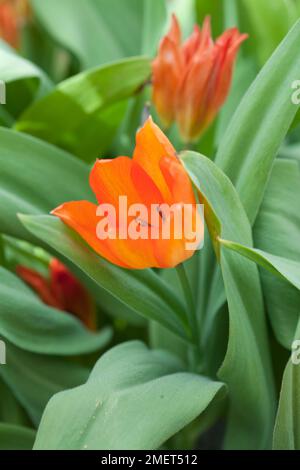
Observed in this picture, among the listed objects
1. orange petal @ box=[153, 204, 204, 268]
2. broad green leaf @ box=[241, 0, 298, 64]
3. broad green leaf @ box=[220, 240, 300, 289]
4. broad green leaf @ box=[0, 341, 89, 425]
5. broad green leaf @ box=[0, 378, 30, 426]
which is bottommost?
broad green leaf @ box=[0, 378, 30, 426]

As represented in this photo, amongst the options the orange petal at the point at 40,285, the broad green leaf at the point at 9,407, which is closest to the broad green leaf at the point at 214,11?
the orange petal at the point at 40,285

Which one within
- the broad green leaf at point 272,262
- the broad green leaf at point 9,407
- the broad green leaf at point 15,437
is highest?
the broad green leaf at point 272,262

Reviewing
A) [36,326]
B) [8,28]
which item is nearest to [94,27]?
[8,28]

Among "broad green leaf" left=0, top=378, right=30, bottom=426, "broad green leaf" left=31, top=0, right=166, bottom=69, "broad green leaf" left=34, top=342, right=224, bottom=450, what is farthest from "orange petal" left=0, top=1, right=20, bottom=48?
"broad green leaf" left=34, top=342, right=224, bottom=450

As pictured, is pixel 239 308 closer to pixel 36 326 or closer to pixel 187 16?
pixel 36 326

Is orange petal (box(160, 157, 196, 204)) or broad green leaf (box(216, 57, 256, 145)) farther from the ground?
broad green leaf (box(216, 57, 256, 145))

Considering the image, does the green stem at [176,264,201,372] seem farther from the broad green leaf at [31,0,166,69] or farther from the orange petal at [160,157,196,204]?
the broad green leaf at [31,0,166,69]

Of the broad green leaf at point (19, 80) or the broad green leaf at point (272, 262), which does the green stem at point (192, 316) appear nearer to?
the broad green leaf at point (272, 262)
